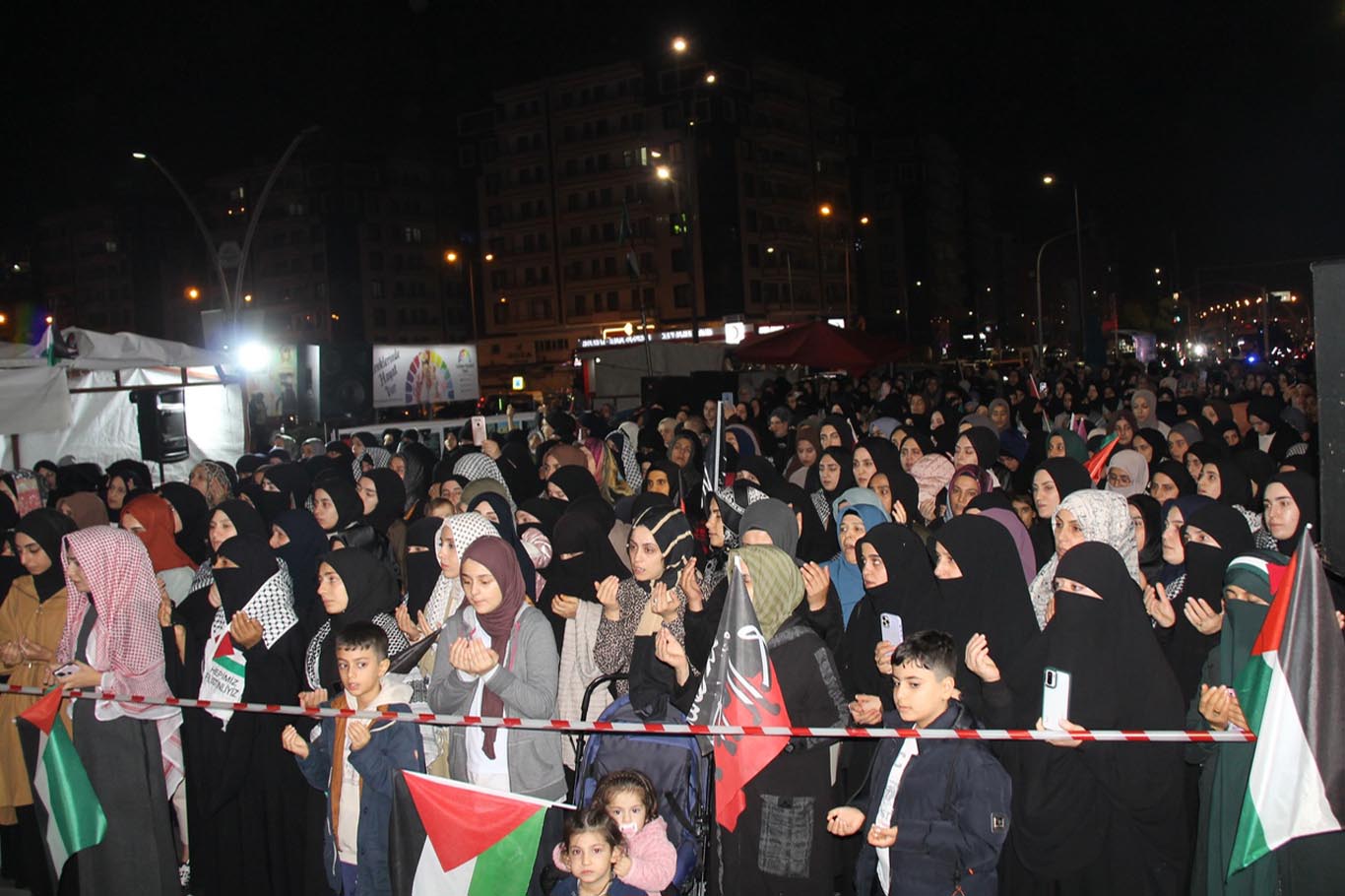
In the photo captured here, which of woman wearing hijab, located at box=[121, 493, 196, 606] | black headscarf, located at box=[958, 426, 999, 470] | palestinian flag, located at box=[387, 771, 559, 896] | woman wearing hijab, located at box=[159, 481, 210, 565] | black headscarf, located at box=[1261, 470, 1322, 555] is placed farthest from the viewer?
black headscarf, located at box=[958, 426, 999, 470]

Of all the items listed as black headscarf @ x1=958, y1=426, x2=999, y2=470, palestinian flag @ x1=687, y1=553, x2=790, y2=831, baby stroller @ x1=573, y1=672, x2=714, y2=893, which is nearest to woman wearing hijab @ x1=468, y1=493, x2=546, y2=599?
baby stroller @ x1=573, y1=672, x2=714, y2=893

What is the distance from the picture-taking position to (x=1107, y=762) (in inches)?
165

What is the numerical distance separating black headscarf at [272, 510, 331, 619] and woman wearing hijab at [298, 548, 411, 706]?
131cm

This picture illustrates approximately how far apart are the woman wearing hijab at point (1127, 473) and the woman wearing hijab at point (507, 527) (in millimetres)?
5235

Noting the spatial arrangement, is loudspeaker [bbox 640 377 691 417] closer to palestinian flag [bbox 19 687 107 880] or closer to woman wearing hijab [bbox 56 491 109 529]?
woman wearing hijab [bbox 56 491 109 529]

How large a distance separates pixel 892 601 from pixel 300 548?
4.11 metres

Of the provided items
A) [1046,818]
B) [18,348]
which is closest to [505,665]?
[1046,818]

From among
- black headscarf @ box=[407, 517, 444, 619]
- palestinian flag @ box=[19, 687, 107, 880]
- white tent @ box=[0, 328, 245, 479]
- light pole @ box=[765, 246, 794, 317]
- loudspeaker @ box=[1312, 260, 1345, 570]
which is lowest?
palestinian flag @ box=[19, 687, 107, 880]

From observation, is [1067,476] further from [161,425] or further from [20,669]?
[161,425]

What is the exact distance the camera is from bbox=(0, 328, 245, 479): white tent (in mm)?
13117

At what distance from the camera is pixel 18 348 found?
14109 mm

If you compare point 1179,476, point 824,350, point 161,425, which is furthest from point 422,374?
point 1179,476

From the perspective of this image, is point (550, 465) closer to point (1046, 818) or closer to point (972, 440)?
point (972, 440)

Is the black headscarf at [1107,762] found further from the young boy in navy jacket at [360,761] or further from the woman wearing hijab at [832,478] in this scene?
the woman wearing hijab at [832,478]
